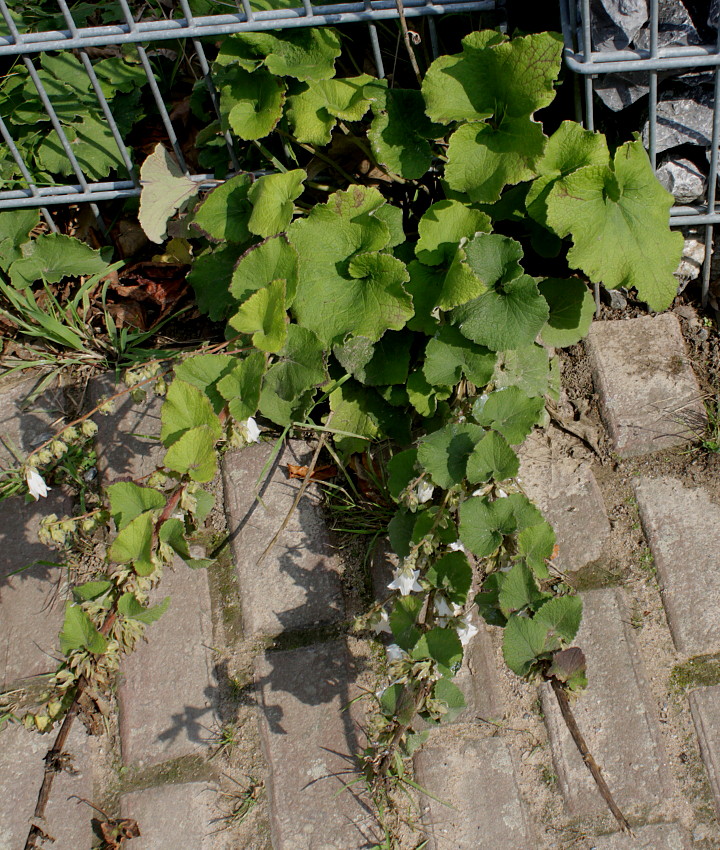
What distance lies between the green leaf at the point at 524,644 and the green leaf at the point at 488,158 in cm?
107

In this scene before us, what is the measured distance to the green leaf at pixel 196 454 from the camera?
6.17ft

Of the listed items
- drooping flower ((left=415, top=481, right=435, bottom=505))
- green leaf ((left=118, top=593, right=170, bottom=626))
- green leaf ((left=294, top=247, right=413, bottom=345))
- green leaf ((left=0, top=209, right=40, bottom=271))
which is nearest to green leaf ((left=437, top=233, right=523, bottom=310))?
green leaf ((left=294, top=247, right=413, bottom=345))

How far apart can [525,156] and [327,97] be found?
1.96 ft

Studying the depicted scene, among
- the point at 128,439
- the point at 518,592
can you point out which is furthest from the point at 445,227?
the point at 128,439

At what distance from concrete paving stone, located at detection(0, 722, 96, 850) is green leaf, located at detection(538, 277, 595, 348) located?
1.69 meters

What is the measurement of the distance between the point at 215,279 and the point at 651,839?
187 centimetres

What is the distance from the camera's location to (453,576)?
1.89 meters

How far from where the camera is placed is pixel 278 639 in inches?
88.6

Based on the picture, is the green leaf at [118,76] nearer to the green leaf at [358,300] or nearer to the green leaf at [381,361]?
the green leaf at [358,300]

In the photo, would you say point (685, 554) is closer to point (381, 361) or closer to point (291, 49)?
point (381, 361)

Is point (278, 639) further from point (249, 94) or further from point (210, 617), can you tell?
point (249, 94)

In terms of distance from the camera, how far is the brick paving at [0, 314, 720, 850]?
1961 mm

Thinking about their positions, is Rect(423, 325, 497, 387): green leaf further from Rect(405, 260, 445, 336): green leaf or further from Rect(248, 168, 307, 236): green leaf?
Rect(248, 168, 307, 236): green leaf

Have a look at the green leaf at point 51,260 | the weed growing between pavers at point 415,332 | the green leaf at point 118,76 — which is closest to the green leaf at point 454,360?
the weed growing between pavers at point 415,332
